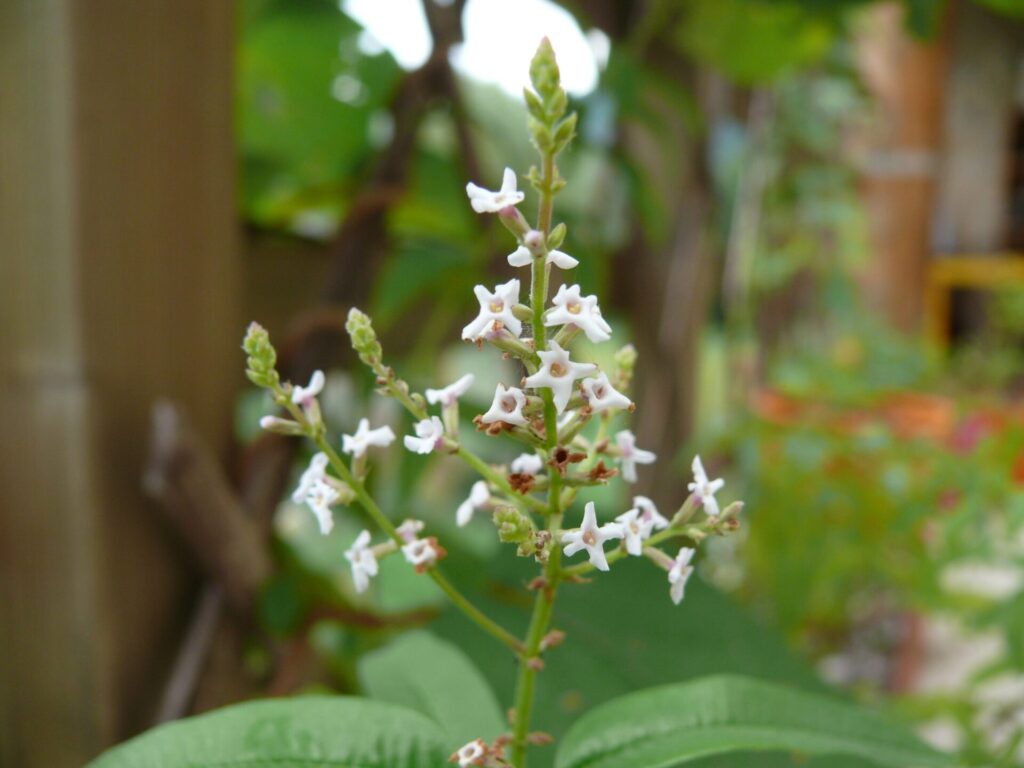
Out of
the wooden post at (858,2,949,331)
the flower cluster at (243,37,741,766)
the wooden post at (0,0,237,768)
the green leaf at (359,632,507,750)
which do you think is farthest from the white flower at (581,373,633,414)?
the wooden post at (858,2,949,331)

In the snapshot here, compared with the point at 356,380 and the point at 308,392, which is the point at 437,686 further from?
the point at 356,380

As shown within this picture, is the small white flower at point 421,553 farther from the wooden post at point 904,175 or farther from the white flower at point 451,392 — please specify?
the wooden post at point 904,175

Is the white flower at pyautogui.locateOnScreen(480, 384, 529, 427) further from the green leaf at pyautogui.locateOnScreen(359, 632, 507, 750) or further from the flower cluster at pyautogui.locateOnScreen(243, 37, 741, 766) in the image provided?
the green leaf at pyautogui.locateOnScreen(359, 632, 507, 750)

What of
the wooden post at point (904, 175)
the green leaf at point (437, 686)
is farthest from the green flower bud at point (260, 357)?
the wooden post at point (904, 175)

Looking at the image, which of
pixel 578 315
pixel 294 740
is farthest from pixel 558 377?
pixel 294 740

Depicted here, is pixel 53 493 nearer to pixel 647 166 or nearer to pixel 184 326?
pixel 184 326

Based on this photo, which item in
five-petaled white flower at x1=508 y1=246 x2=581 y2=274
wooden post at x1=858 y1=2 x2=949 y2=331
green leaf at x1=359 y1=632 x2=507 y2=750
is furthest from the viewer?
wooden post at x1=858 y1=2 x2=949 y2=331

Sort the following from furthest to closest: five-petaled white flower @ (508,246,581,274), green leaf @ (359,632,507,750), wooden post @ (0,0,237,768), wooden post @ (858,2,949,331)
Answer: wooden post @ (858,2,949,331), wooden post @ (0,0,237,768), green leaf @ (359,632,507,750), five-petaled white flower @ (508,246,581,274)
